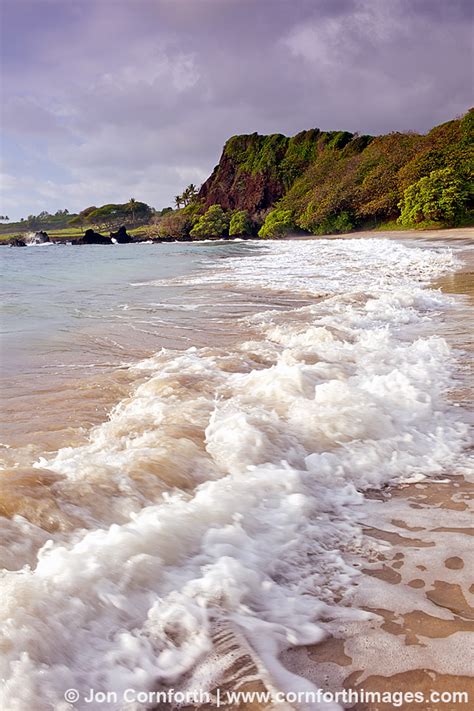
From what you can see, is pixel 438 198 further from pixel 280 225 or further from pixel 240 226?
pixel 240 226

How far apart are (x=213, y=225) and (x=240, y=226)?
542 cm

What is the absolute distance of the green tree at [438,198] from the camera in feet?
137

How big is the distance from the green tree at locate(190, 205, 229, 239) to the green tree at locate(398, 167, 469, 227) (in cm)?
3870

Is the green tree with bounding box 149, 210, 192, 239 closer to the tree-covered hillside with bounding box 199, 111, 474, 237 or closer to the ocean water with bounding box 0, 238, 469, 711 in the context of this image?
the tree-covered hillside with bounding box 199, 111, 474, 237

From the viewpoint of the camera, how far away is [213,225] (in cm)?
7994

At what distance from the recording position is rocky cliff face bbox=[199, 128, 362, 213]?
85.7 metres

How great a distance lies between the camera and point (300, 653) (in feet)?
5.08

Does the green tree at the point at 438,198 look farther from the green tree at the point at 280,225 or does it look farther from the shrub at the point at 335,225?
the green tree at the point at 280,225

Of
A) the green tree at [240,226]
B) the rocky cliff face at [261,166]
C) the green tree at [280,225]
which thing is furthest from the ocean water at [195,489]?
the rocky cliff face at [261,166]

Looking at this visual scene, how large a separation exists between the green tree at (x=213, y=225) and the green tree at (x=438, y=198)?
127 feet

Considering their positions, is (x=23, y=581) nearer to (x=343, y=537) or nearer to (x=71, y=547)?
(x=71, y=547)

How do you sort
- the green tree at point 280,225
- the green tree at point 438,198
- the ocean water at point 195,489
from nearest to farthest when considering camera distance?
the ocean water at point 195,489 → the green tree at point 438,198 → the green tree at point 280,225

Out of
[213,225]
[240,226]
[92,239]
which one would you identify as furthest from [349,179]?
[92,239]

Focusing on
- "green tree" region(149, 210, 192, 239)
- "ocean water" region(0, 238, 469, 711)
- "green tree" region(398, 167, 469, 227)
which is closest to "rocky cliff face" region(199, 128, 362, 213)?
"green tree" region(149, 210, 192, 239)
